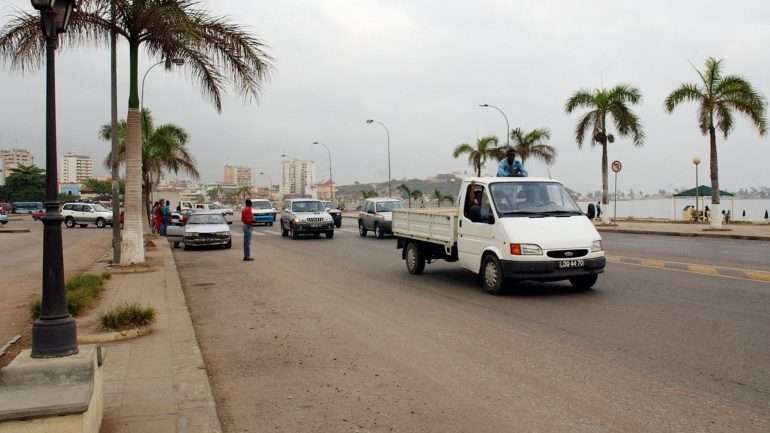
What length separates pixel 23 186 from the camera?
103m

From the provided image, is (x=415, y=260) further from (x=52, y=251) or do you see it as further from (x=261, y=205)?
(x=261, y=205)

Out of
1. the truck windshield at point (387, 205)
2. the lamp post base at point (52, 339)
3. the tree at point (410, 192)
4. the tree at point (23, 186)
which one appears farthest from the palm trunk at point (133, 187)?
the tree at point (23, 186)

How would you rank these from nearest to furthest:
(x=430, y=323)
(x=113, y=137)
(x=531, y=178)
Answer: (x=430, y=323)
(x=531, y=178)
(x=113, y=137)

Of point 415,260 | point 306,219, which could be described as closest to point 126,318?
point 415,260

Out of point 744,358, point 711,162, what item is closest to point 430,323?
point 744,358

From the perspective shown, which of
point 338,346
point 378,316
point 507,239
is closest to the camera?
point 338,346

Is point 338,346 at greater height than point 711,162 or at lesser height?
lesser

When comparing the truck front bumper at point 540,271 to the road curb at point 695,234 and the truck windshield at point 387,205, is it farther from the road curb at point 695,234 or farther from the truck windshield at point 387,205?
the truck windshield at point 387,205

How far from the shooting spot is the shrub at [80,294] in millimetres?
8951

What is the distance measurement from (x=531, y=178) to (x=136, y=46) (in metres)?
10.5

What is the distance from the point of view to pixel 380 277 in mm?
13688

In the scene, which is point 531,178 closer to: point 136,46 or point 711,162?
point 136,46

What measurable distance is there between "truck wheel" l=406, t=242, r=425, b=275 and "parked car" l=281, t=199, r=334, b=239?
13906mm

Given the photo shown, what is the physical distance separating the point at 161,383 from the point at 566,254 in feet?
21.8
